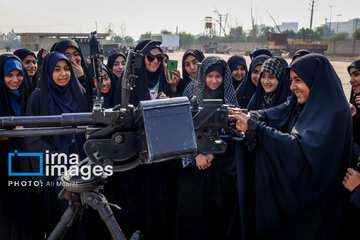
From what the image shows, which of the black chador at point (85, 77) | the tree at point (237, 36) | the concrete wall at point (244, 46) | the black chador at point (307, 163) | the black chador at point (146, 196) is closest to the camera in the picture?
the black chador at point (307, 163)

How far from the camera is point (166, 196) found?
3223mm

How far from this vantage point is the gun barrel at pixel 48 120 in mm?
1646

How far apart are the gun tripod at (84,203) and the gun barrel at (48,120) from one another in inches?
15.7

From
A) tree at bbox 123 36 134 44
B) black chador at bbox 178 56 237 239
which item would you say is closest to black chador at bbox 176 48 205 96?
black chador at bbox 178 56 237 239

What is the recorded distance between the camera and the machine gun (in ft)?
5.36

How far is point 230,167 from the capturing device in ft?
9.53

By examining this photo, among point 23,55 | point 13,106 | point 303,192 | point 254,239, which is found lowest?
point 254,239

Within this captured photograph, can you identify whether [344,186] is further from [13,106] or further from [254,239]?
[13,106]

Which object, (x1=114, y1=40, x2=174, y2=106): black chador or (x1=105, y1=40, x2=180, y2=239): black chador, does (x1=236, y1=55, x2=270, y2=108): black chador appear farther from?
(x1=105, y1=40, x2=180, y2=239): black chador

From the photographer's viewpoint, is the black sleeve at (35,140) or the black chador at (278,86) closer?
the black sleeve at (35,140)

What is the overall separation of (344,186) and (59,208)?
2589 mm

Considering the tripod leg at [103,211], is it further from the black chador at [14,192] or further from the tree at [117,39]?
the tree at [117,39]

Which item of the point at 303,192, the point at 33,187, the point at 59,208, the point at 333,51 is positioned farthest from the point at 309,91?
the point at 333,51

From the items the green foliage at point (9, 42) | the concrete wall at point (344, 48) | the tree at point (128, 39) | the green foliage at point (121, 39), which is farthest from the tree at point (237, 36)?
the green foliage at point (9, 42)
